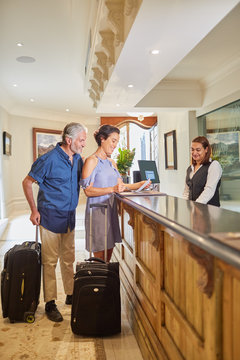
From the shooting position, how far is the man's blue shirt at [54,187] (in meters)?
2.55

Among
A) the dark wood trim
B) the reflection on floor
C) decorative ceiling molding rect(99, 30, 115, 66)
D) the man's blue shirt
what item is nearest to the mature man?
the man's blue shirt

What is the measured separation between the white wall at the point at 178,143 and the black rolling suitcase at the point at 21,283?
419 centimetres

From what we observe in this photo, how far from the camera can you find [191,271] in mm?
1420

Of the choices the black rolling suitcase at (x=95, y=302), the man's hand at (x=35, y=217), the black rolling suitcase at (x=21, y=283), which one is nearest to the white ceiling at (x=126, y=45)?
the man's hand at (x=35, y=217)

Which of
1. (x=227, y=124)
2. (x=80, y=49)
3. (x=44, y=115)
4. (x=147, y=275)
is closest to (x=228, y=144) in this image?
(x=227, y=124)

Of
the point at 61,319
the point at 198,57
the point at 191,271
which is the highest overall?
the point at 198,57

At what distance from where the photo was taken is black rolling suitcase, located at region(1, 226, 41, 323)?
251 cm

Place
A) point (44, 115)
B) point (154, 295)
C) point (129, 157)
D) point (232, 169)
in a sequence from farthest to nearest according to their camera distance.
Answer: point (44, 115) → point (129, 157) → point (232, 169) → point (154, 295)

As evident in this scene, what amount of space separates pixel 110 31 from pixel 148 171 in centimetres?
156

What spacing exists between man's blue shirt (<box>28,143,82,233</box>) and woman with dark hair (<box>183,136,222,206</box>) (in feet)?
3.94

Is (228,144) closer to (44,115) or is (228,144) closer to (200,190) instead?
(200,190)

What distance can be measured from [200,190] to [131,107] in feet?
10.1

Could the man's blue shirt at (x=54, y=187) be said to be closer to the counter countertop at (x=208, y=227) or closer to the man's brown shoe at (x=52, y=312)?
the man's brown shoe at (x=52, y=312)

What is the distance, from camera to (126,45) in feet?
9.95
